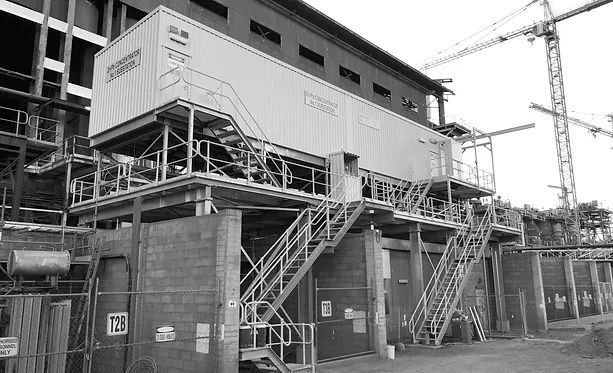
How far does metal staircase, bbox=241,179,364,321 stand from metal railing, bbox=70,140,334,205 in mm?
1129

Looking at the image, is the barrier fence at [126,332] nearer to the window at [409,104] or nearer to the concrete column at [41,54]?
the concrete column at [41,54]

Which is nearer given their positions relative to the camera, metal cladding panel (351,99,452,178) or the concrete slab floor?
the concrete slab floor

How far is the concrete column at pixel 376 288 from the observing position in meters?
18.0

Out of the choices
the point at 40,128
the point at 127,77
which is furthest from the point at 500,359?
the point at 40,128

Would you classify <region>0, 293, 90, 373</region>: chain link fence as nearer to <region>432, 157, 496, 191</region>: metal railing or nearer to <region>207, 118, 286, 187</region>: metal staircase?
<region>207, 118, 286, 187</region>: metal staircase

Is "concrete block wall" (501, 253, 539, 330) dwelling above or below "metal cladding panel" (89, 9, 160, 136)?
below

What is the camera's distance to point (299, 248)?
16375 mm

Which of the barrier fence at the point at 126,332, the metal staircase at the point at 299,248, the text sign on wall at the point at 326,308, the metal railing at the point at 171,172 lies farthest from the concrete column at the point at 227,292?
the text sign on wall at the point at 326,308

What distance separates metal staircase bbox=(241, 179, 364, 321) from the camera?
48.8 feet

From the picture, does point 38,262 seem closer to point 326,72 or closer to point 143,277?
point 143,277

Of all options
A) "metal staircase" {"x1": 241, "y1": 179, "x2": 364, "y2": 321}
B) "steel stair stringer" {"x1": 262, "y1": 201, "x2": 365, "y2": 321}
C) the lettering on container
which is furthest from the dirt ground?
the lettering on container

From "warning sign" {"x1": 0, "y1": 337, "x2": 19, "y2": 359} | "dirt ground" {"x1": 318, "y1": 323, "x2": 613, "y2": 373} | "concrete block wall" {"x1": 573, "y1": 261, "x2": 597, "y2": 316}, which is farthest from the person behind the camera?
"concrete block wall" {"x1": 573, "y1": 261, "x2": 597, "y2": 316}

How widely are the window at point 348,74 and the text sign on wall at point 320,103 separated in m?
14.4

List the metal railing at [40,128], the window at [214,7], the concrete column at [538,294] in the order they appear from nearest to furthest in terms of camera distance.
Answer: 1. the metal railing at [40,128]
2. the window at [214,7]
3. the concrete column at [538,294]
